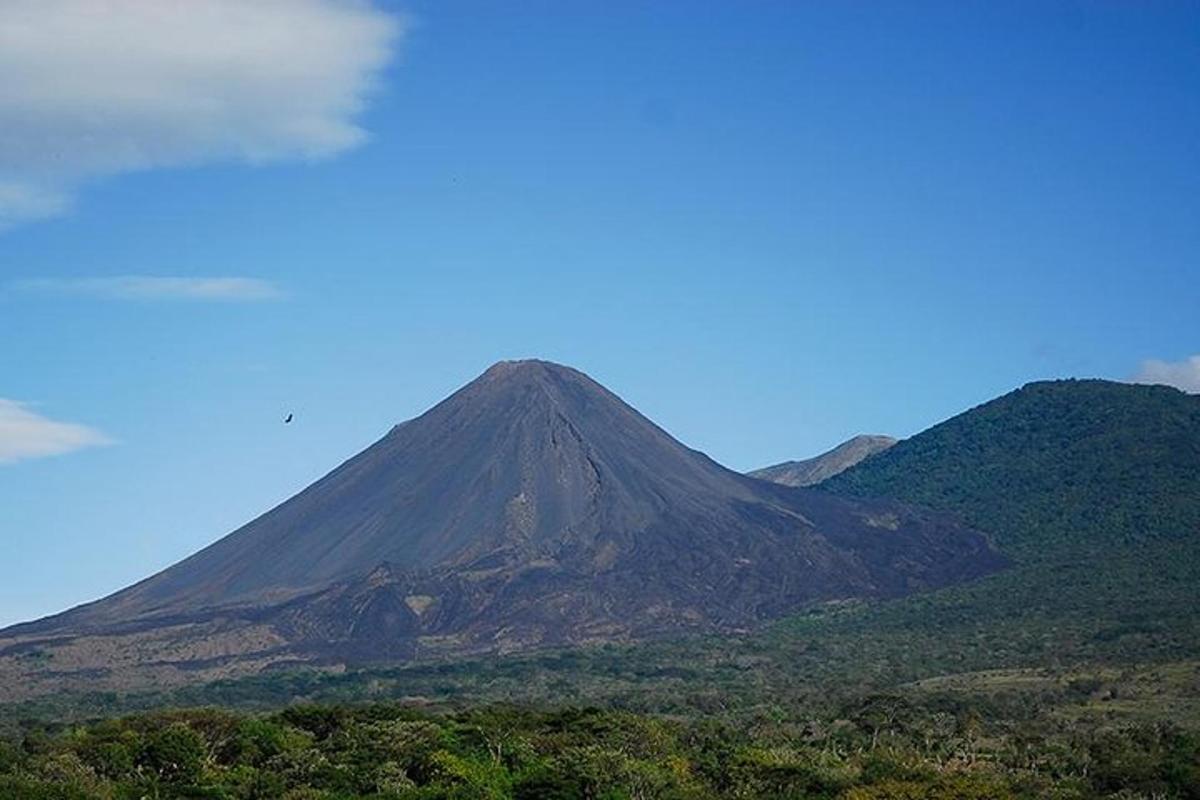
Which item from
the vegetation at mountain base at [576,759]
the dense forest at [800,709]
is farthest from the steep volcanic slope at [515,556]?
the vegetation at mountain base at [576,759]

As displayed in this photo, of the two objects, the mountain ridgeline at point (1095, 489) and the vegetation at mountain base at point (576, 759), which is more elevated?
the mountain ridgeline at point (1095, 489)

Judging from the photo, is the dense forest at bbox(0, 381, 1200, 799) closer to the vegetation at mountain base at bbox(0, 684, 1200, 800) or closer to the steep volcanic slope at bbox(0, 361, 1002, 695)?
the vegetation at mountain base at bbox(0, 684, 1200, 800)

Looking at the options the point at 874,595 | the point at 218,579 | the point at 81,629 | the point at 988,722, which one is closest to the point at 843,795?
the point at 988,722

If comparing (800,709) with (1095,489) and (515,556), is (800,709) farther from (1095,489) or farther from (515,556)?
(1095,489)

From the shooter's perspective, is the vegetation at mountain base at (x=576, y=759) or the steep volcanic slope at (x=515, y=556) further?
the steep volcanic slope at (x=515, y=556)

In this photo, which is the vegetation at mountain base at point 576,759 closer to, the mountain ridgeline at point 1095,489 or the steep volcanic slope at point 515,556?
the steep volcanic slope at point 515,556

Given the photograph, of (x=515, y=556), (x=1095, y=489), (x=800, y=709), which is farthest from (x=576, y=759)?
(x=1095, y=489)

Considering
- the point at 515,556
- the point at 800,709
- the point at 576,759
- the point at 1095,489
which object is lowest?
the point at 800,709

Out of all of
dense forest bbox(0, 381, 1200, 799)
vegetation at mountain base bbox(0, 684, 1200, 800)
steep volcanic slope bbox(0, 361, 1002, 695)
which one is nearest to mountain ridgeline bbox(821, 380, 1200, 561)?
dense forest bbox(0, 381, 1200, 799)

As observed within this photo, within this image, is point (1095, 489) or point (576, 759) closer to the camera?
point (576, 759)
